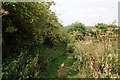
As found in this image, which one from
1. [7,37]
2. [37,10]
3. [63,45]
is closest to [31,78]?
[7,37]

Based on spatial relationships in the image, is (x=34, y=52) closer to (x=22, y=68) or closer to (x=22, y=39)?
(x=22, y=39)

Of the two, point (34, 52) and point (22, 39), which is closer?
point (22, 39)

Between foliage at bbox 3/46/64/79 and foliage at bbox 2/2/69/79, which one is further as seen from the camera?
foliage at bbox 2/2/69/79

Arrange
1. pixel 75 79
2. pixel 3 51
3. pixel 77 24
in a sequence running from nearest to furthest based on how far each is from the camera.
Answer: pixel 75 79
pixel 3 51
pixel 77 24

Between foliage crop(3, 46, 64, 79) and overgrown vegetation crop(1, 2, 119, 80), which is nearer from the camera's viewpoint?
foliage crop(3, 46, 64, 79)

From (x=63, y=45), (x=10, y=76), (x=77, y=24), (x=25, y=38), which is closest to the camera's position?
(x=10, y=76)

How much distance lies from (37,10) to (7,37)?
1.70 m

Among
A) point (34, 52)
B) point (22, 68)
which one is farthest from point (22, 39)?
point (22, 68)

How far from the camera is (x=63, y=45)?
874 centimetres

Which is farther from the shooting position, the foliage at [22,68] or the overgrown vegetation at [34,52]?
the overgrown vegetation at [34,52]

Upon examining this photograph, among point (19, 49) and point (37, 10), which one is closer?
point (37, 10)

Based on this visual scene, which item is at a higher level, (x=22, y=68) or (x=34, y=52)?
(x=34, y=52)

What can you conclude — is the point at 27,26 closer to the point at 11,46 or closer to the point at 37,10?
the point at 37,10

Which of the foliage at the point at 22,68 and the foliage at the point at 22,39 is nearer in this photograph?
the foliage at the point at 22,68
